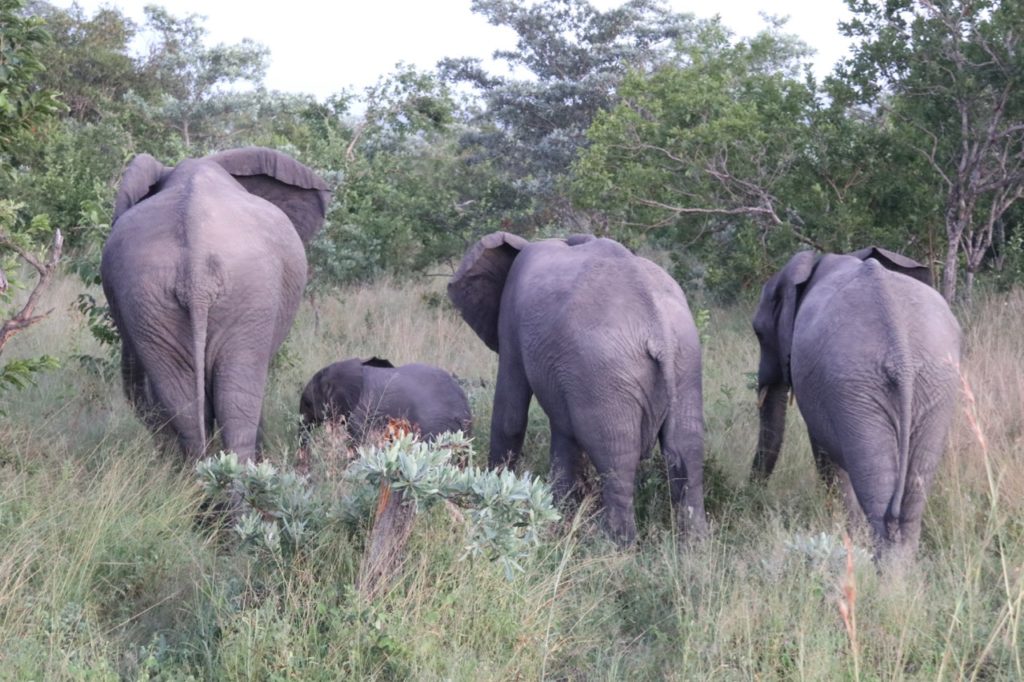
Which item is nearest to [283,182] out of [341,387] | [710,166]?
[341,387]

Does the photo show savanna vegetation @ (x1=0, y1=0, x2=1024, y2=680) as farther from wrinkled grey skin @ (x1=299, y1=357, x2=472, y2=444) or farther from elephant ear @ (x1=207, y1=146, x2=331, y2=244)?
elephant ear @ (x1=207, y1=146, x2=331, y2=244)

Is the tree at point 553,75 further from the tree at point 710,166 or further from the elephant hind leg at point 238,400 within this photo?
the elephant hind leg at point 238,400

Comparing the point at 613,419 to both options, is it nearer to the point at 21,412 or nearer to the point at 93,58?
the point at 21,412

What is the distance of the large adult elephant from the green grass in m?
0.36

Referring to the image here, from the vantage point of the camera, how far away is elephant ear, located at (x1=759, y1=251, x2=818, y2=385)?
6.98 meters

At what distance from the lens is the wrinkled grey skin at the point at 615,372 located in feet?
19.5

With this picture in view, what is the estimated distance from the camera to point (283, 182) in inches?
307

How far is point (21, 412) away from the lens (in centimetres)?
761

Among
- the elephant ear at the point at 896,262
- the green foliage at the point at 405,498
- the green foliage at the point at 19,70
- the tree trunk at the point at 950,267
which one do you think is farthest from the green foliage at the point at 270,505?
the tree trunk at the point at 950,267

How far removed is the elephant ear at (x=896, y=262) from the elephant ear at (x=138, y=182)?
405 cm

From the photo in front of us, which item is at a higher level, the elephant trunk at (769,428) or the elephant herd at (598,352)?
the elephant herd at (598,352)

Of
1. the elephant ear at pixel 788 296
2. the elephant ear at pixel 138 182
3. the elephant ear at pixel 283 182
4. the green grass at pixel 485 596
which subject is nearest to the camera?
the green grass at pixel 485 596

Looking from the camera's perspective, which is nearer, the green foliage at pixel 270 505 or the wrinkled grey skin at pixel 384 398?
the green foliage at pixel 270 505

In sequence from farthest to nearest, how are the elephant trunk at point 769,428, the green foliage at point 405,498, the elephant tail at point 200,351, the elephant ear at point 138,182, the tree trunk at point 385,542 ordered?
the elephant trunk at point 769,428
the elephant ear at point 138,182
the elephant tail at point 200,351
the tree trunk at point 385,542
the green foliage at point 405,498
